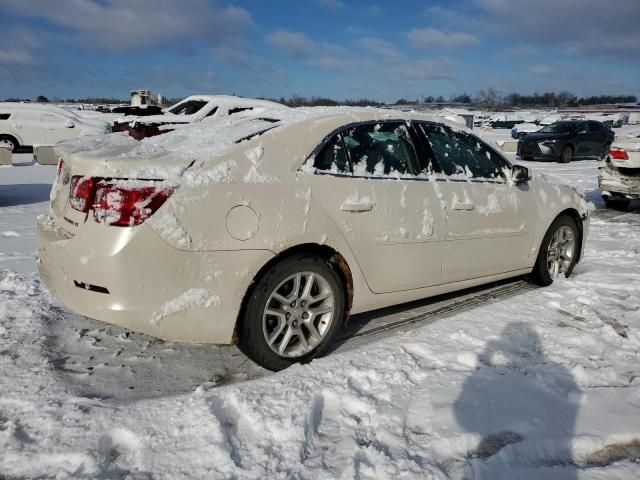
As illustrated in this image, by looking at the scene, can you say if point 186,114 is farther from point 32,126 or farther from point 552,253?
point 552,253

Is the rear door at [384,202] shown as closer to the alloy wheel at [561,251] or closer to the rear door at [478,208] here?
the rear door at [478,208]

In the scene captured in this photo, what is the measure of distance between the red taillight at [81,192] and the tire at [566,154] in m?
18.3

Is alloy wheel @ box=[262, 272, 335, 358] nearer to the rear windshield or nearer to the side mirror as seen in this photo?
the side mirror

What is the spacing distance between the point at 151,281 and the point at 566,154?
18.5 meters

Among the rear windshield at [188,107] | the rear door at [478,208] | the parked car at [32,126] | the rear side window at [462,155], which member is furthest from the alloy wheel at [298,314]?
the parked car at [32,126]

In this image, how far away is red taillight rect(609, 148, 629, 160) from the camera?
334 inches

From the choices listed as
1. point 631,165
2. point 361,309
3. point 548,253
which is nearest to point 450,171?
point 361,309

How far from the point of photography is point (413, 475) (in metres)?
2.12

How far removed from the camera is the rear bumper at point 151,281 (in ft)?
8.10

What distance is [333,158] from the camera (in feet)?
10.2

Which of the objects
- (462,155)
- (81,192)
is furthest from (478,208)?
(81,192)

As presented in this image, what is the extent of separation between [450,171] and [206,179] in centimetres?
191

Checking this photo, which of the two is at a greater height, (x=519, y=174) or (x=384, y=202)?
(x=519, y=174)

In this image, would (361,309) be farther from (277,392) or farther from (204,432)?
(204,432)
